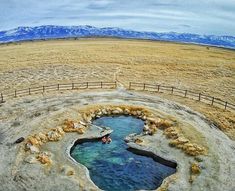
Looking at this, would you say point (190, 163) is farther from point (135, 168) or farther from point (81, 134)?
point (81, 134)

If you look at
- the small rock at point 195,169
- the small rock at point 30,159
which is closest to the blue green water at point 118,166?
the small rock at point 195,169

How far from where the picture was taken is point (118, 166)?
111 feet

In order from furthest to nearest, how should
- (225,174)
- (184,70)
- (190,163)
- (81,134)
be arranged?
(184,70) → (81,134) → (190,163) → (225,174)

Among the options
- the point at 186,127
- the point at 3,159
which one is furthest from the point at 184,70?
the point at 3,159

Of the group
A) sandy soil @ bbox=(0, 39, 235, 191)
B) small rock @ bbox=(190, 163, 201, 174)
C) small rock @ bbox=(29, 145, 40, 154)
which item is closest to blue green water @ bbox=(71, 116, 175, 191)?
sandy soil @ bbox=(0, 39, 235, 191)

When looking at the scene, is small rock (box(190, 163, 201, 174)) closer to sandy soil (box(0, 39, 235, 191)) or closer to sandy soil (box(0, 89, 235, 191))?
sandy soil (box(0, 89, 235, 191))

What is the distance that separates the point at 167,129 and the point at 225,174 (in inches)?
430

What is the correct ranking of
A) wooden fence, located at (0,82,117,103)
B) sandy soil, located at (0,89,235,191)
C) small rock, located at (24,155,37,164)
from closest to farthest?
sandy soil, located at (0,89,235,191), small rock, located at (24,155,37,164), wooden fence, located at (0,82,117,103)

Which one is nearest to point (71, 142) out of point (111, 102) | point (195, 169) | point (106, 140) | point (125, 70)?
point (106, 140)

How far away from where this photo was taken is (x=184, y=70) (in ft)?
265

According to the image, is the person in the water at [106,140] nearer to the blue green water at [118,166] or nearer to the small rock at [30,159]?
the blue green water at [118,166]

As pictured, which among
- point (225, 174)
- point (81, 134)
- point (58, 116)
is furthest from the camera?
point (58, 116)

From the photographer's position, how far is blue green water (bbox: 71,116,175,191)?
3070 cm

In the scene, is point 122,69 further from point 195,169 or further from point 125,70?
point 195,169
